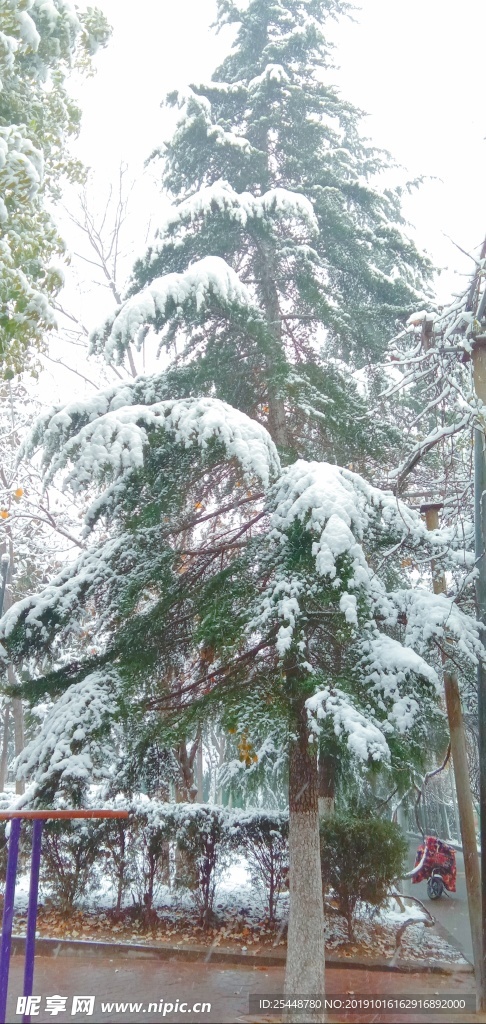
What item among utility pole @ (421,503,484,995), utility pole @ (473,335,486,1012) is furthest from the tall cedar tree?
utility pole @ (421,503,484,995)

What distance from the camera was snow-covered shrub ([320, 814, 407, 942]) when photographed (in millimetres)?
7629

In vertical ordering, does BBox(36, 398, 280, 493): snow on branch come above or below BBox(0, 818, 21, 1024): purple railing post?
above

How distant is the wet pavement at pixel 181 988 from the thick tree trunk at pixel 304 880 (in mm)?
310

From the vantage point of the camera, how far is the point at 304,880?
18.7 ft

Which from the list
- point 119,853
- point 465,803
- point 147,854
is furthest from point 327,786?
point 119,853

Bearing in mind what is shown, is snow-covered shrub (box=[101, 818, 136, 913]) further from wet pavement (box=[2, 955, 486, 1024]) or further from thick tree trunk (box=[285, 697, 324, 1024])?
thick tree trunk (box=[285, 697, 324, 1024])

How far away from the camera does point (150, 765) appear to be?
663cm

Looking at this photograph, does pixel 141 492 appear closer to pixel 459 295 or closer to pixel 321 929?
pixel 459 295

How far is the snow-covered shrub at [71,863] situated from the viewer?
7672mm

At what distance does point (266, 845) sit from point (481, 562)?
434 centimetres

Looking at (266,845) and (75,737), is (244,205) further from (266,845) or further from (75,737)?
(266,845)

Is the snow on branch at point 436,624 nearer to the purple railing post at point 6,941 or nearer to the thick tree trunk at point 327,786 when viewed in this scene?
the thick tree trunk at point 327,786

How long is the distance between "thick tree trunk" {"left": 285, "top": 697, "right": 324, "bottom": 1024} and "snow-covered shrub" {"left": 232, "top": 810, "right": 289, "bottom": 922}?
6.65 ft

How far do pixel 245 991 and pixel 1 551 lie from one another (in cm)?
1312
